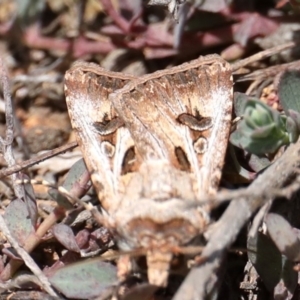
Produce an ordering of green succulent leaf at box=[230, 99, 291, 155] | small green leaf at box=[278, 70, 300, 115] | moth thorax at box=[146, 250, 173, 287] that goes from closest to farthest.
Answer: moth thorax at box=[146, 250, 173, 287] → green succulent leaf at box=[230, 99, 291, 155] → small green leaf at box=[278, 70, 300, 115]

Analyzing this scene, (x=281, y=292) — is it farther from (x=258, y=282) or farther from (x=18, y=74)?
(x=18, y=74)

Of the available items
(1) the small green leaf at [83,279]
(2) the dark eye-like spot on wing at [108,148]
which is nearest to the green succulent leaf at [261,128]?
(2) the dark eye-like spot on wing at [108,148]

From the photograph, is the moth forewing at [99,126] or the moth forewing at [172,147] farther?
the moth forewing at [99,126]

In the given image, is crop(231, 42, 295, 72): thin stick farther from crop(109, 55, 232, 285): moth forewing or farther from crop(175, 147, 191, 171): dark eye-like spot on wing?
crop(175, 147, 191, 171): dark eye-like spot on wing

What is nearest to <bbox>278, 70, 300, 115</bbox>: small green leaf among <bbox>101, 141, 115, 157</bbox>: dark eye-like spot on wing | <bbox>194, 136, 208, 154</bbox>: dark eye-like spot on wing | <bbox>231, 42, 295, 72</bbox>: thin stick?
<bbox>194, 136, 208, 154</bbox>: dark eye-like spot on wing

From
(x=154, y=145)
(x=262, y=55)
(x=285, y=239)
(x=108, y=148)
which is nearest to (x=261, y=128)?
(x=285, y=239)

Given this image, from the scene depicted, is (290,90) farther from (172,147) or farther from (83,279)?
(83,279)

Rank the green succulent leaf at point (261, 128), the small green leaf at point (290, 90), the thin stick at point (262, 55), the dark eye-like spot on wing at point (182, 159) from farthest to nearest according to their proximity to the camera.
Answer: the thin stick at point (262, 55)
the small green leaf at point (290, 90)
the dark eye-like spot on wing at point (182, 159)
the green succulent leaf at point (261, 128)

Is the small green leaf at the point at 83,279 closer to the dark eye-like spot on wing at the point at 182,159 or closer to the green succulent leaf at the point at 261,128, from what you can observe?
the dark eye-like spot on wing at the point at 182,159
